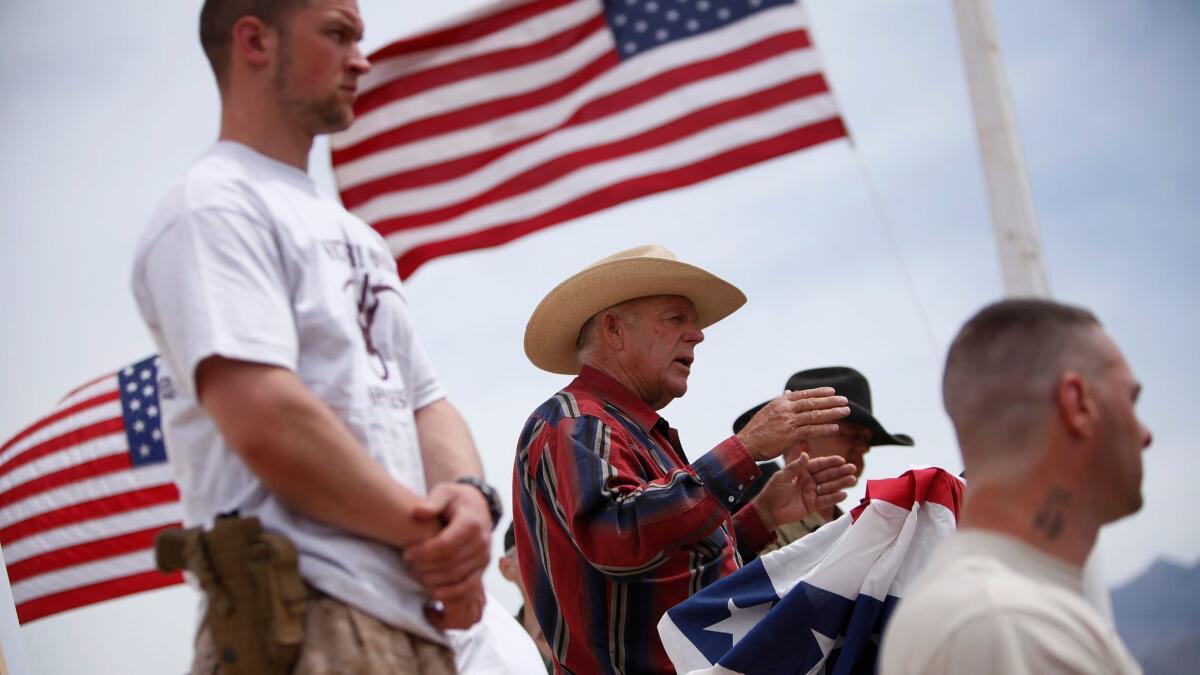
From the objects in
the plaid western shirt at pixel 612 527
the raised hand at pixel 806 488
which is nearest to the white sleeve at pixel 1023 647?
the plaid western shirt at pixel 612 527

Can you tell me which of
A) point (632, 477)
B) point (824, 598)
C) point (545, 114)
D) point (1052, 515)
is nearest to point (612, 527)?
point (632, 477)

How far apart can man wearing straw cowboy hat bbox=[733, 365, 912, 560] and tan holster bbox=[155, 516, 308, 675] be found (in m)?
3.86

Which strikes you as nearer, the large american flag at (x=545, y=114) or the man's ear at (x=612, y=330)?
the man's ear at (x=612, y=330)

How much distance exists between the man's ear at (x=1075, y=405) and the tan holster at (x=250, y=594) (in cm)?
134

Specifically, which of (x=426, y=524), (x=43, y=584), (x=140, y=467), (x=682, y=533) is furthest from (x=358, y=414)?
(x=43, y=584)

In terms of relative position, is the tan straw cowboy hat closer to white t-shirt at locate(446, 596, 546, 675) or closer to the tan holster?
white t-shirt at locate(446, 596, 546, 675)

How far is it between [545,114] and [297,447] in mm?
5743

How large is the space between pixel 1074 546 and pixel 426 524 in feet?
3.67

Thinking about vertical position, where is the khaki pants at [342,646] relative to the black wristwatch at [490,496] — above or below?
below

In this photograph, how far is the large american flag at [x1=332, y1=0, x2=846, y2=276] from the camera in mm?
7602

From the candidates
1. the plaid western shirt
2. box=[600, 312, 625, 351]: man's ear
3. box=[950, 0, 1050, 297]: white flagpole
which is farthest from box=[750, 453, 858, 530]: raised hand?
box=[950, 0, 1050, 297]: white flagpole

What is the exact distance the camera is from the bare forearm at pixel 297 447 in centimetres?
237

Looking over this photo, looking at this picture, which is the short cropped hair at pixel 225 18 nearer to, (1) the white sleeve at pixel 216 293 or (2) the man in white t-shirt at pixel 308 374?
(2) the man in white t-shirt at pixel 308 374

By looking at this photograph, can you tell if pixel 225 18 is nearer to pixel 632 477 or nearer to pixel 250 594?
pixel 250 594
